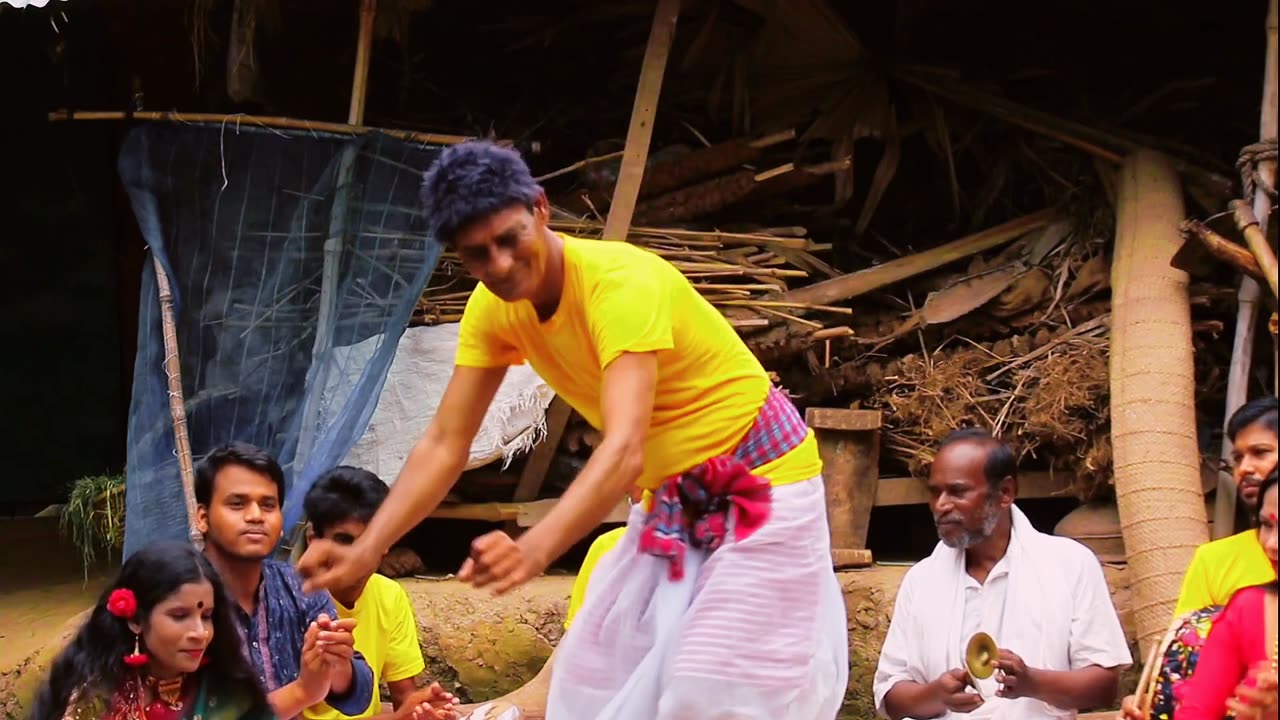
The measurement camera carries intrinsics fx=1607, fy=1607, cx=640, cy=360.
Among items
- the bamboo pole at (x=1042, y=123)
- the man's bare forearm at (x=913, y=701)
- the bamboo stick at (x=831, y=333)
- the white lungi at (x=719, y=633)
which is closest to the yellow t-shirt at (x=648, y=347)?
the white lungi at (x=719, y=633)

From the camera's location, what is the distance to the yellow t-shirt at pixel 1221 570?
3.54m

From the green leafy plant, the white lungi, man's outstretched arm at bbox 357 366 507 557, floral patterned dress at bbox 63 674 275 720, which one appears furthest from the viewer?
the green leafy plant

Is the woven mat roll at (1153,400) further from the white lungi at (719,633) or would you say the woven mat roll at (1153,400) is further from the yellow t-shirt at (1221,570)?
the white lungi at (719,633)

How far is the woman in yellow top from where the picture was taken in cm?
292

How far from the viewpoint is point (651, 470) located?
3264mm

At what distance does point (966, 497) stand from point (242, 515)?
6.27 feet

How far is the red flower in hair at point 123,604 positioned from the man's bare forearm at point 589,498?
1.22m

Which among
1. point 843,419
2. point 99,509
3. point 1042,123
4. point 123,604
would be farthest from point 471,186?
point 1042,123

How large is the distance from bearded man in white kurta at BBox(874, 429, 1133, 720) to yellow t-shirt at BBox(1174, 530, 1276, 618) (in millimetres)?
454

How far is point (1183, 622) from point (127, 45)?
213 inches

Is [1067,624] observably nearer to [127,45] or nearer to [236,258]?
[236,258]

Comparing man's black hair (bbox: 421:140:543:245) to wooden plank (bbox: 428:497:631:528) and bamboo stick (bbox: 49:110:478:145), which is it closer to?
bamboo stick (bbox: 49:110:478:145)

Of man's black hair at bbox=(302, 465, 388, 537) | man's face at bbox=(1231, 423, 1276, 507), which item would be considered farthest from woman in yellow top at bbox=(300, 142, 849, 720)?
man's black hair at bbox=(302, 465, 388, 537)

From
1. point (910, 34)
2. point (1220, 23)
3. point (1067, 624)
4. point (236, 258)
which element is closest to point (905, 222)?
point (910, 34)
